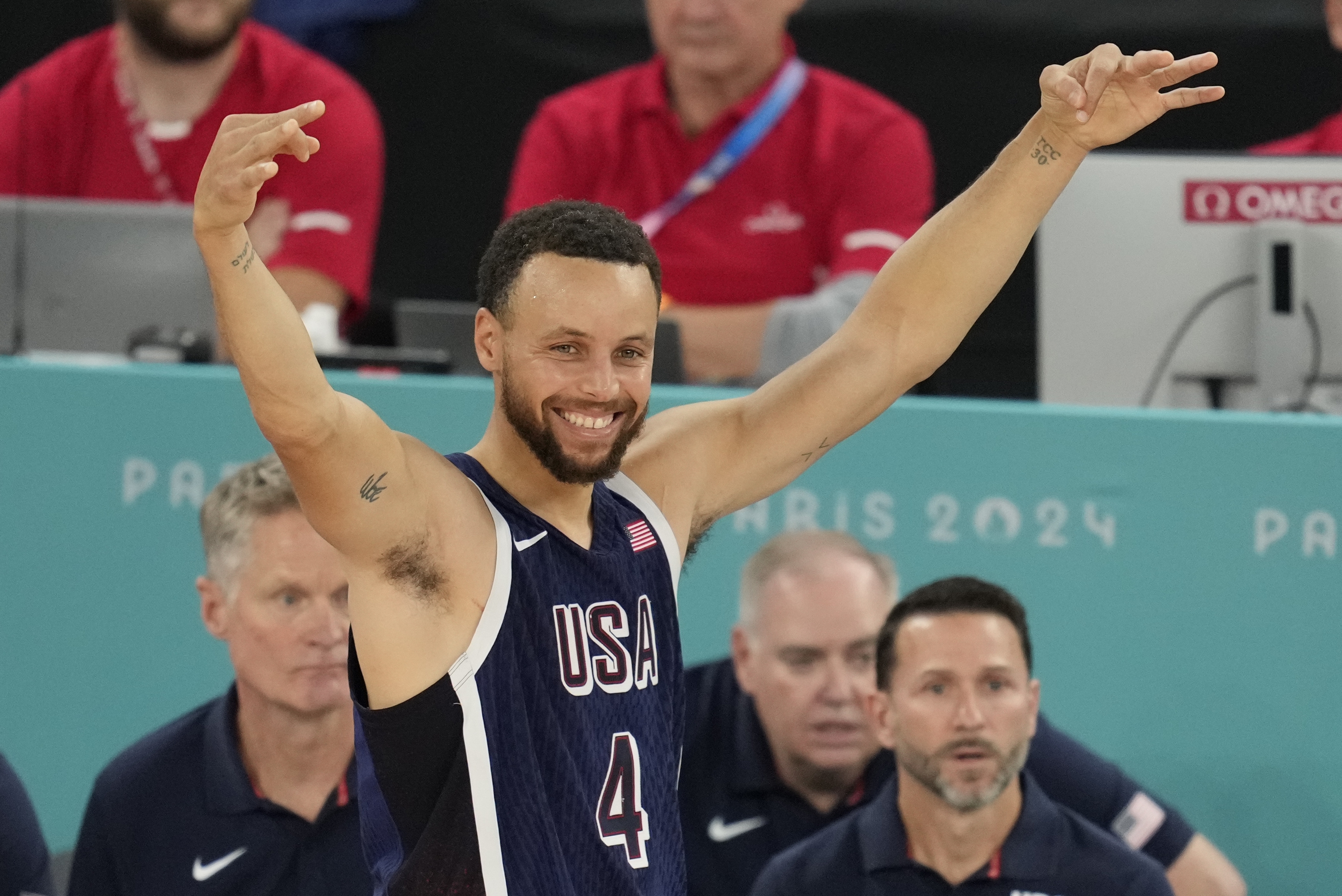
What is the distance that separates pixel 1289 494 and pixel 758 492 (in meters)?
1.49

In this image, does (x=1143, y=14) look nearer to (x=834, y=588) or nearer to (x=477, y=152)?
(x=477, y=152)

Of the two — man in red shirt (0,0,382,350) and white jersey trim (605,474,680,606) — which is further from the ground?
man in red shirt (0,0,382,350)

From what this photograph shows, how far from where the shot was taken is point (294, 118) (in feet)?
6.93

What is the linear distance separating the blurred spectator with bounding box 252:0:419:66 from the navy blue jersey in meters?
4.20

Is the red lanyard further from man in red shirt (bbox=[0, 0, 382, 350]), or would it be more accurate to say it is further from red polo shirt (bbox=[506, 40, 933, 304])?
red polo shirt (bbox=[506, 40, 933, 304])

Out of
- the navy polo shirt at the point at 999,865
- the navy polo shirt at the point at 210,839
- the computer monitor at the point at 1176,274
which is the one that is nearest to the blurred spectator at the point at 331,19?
the computer monitor at the point at 1176,274

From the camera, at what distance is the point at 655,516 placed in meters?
2.58

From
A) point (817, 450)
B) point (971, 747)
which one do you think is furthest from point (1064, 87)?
point (971, 747)

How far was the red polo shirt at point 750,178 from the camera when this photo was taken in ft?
16.9

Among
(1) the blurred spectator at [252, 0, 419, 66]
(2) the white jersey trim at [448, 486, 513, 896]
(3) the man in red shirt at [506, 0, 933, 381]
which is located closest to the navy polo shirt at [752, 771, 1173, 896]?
(2) the white jersey trim at [448, 486, 513, 896]

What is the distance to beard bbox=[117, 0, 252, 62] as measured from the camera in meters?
5.42

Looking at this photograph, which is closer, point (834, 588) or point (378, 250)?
point (834, 588)

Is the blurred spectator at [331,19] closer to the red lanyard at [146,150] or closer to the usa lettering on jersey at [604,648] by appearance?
the red lanyard at [146,150]

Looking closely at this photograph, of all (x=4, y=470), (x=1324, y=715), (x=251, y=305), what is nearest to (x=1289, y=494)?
(x=1324, y=715)
